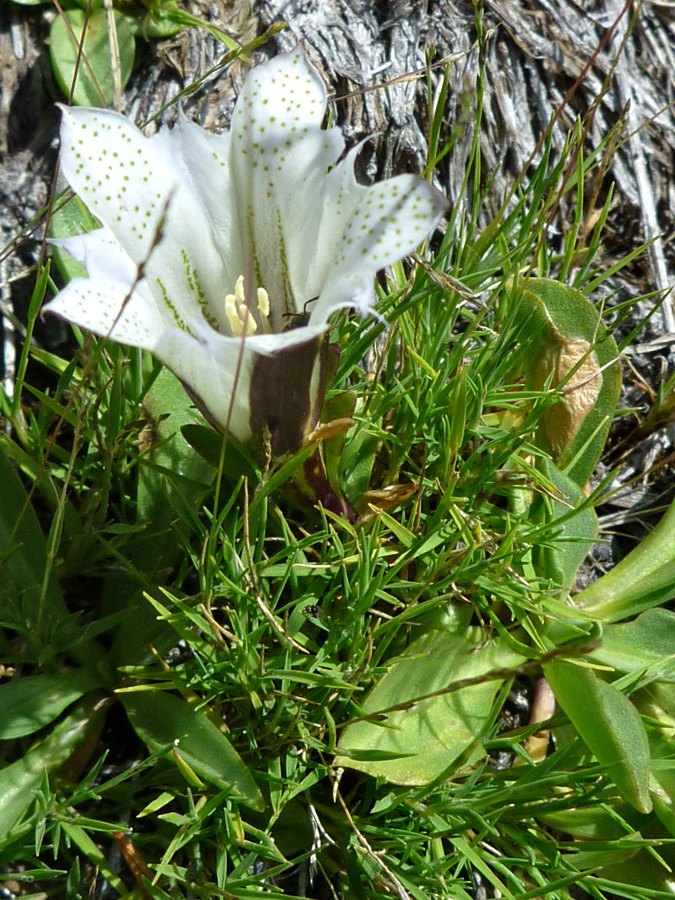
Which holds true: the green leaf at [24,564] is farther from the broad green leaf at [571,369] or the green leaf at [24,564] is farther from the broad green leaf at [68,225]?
the broad green leaf at [571,369]

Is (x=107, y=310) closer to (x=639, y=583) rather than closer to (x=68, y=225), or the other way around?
(x=68, y=225)

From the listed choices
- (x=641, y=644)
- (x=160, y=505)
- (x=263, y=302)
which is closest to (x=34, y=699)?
(x=160, y=505)

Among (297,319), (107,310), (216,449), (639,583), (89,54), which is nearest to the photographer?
(107,310)

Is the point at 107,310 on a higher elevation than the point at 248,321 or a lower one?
higher

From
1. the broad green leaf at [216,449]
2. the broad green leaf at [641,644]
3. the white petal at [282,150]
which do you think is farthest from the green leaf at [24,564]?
the broad green leaf at [641,644]

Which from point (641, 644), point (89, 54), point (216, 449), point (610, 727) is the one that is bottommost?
point (641, 644)

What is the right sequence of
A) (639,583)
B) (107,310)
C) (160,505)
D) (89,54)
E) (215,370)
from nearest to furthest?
(107,310), (215,370), (160,505), (639,583), (89,54)
